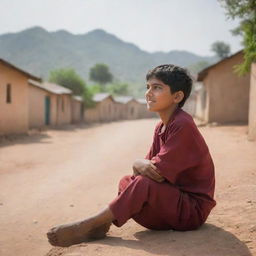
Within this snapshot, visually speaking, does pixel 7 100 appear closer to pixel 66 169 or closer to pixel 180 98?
pixel 66 169

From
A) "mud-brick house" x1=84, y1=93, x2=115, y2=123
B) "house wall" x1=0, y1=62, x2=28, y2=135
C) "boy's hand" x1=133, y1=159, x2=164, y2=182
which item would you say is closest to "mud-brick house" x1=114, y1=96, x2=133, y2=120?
"mud-brick house" x1=84, y1=93, x2=115, y2=123

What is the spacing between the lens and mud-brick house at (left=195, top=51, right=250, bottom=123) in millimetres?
17906

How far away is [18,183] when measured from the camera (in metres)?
6.43

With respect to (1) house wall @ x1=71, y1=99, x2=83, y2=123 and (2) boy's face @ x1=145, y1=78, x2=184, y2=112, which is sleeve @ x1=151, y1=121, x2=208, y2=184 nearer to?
(2) boy's face @ x1=145, y1=78, x2=184, y2=112

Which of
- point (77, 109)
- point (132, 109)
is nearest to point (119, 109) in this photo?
point (132, 109)

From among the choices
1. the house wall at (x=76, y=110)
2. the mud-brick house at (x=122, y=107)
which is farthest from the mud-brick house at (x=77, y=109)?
the mud-brick house at (x=122, y=107)

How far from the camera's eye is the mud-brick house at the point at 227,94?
58.7 ft

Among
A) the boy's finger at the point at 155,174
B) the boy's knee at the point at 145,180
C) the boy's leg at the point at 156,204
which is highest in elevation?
the boy's finger at the point at 155,174

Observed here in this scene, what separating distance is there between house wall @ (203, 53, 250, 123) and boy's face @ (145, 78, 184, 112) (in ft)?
51.8

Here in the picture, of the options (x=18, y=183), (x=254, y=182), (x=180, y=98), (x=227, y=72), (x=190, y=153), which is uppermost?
(x=227, y=72)

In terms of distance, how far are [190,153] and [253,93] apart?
350 inches

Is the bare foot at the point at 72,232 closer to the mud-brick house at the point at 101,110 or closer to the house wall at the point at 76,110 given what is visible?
the house wall at the point at 76,110

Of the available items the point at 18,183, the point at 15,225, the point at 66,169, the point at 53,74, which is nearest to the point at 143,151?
the point at 66,169

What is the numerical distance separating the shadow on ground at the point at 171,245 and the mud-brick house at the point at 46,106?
835 inches
